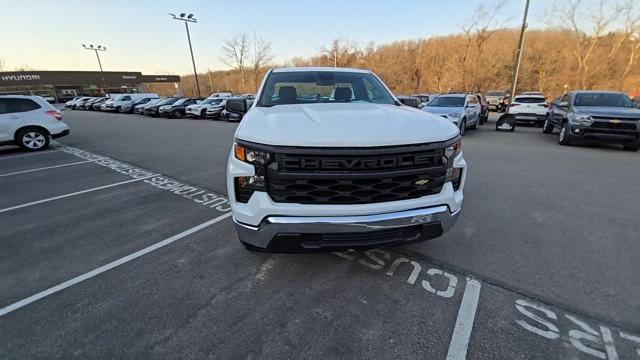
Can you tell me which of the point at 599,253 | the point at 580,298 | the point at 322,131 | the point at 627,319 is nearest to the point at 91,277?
the point at 322,131

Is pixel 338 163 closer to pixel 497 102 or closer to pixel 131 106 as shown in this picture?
pixel 497 102

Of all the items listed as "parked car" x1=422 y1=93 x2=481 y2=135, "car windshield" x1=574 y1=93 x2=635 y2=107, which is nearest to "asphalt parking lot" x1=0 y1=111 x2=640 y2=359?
"car windshield" x1=574 y1=93 x2=635 y2=107

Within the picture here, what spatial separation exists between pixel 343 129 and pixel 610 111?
9.84 meters

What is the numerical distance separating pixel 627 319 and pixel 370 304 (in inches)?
72.6

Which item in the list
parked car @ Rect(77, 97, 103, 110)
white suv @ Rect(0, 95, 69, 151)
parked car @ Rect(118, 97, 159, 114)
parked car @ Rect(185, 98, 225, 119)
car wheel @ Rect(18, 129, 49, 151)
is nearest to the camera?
white suv @ Rect(0, 95, 69, 151)

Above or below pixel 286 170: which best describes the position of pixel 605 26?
above

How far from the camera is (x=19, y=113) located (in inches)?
354

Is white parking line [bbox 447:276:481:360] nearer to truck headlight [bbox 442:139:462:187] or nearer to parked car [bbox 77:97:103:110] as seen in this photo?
truck headlight [bbox 442:139:462:187]

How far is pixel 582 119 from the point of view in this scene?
8148mm

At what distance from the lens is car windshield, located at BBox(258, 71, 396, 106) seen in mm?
3559

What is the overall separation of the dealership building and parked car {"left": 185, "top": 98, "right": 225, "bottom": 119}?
49510mm

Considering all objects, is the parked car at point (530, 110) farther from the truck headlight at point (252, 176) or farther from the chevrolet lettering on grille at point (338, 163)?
the truck headlight at point (252, 176)

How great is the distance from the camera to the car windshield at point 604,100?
866 cm

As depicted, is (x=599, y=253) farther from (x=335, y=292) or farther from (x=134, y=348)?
(x=134, y=348)
